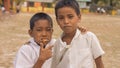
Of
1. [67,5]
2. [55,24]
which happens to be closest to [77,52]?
[67,5]

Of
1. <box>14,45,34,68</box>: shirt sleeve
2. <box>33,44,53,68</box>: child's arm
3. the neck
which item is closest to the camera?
<box>33,44,53,68</box>: child's arm

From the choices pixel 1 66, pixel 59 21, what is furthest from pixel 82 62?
pixel 1 66

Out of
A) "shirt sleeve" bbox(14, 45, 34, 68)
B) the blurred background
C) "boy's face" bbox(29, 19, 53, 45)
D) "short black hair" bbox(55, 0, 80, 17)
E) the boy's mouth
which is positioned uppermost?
"short black hair" bbox(55, 0, 80, 17)

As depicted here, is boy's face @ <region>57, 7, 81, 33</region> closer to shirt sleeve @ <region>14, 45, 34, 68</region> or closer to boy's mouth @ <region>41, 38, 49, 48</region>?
boy's mouth @ <region>41, 38, 49, 48</region>

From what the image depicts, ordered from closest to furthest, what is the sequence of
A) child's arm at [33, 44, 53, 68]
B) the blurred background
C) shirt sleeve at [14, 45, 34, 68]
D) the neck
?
1. child's arm at [33, 44, 53, 68]
2. shirt sleeve at [14, 45, 34, 68]
3. the neck
4. the blurred background

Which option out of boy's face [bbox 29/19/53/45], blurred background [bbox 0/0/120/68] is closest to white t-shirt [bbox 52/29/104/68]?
boy's face [bbox 29/19/53/45]

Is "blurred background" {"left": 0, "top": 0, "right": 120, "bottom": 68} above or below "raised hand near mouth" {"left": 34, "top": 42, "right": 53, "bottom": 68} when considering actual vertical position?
below

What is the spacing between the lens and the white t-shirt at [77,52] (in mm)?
2723

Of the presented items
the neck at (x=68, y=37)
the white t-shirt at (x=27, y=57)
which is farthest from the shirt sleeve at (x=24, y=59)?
the neck at (x=68, y=37)

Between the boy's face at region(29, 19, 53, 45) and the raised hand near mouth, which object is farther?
the boy's face at region(29, 19, 53, 45)

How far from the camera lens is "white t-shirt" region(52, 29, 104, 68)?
8.93ft

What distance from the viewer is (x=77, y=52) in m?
2.75

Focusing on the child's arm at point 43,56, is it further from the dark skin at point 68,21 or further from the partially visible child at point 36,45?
the dark skin at point 68,21

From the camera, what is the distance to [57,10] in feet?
9.02
